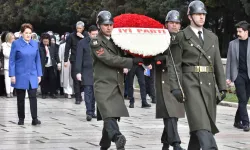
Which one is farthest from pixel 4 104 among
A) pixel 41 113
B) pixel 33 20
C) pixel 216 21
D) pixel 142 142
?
pixel 33 20

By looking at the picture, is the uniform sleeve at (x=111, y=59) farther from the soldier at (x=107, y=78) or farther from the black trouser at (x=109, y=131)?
the black trouser at (x=109, y=131)

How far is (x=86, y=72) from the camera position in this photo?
1422cm

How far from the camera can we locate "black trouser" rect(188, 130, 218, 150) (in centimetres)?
765

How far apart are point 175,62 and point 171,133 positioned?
4.40ft

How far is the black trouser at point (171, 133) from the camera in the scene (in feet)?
29.9

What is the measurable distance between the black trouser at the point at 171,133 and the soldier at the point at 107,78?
22.7 inches

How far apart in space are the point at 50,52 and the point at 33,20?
131 ft

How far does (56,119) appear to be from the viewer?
1428 centimetres

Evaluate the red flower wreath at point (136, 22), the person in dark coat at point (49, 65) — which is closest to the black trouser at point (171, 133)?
the red flower wreath at point (136, 22)

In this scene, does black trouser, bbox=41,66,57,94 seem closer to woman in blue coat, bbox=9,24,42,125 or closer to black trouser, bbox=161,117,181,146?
woman in blue coat, bbox=9,24,42,125

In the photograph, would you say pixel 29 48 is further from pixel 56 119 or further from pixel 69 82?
pixel 69 82

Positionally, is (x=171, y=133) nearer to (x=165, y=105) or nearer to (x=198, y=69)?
(x=165, y=105)

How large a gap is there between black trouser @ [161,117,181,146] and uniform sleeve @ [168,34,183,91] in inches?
50.0

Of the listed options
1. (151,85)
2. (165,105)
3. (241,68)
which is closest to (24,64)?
(241,68)
